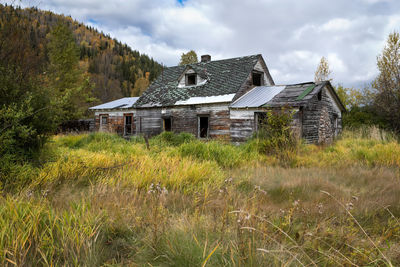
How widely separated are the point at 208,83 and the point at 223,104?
2.78 meters

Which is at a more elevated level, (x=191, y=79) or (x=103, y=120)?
(x=191, y=79)

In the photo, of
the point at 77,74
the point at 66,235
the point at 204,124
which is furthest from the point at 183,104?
the point at 77,74

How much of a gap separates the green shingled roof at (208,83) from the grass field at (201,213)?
8404mm

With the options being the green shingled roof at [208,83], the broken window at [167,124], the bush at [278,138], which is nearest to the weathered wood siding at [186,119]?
the broken window at [167,124]

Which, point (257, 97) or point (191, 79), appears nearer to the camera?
point (257, 97)

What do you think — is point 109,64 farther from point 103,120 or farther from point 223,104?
point 223,104

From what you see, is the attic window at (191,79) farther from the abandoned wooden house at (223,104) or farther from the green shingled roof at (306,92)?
the green shingled roof at (306,92)

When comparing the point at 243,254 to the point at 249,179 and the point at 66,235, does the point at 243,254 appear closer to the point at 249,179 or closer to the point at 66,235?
the point at 66,235

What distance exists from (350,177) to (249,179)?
2.53 meters

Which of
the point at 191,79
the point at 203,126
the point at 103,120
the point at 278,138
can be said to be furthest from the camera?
the point at 103,120

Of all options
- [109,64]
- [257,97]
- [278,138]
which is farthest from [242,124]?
[109,64]

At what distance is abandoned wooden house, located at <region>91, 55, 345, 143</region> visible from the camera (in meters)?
13.6

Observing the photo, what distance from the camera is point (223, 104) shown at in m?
14.9

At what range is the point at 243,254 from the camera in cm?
183
